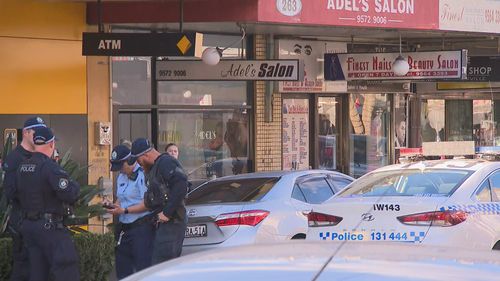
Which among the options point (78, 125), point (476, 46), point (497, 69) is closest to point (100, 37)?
point (78, 125)

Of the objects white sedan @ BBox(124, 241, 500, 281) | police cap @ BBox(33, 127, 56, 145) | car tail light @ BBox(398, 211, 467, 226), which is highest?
police cap @ BBox(33, 127, 56, 145)

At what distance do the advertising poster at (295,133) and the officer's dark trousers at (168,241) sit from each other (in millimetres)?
8399

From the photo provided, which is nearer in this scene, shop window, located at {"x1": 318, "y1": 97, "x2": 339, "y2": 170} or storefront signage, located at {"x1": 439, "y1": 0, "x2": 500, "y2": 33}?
storefront signage, located at {"x1": 439, "y1": 0, "x2": 500, "y2": 33}

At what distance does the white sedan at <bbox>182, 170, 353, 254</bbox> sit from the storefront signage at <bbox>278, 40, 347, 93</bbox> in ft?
18.4

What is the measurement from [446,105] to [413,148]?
2853 millimetres

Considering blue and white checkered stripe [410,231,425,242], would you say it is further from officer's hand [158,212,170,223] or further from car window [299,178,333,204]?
officer's hand [158,212,170,223]

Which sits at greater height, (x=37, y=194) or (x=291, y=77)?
(x=291, y=77)

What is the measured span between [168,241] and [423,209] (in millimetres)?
2491

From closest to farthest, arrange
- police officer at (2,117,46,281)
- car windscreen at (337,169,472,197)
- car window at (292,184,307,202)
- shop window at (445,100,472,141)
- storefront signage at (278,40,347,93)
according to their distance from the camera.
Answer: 1. police officer at (2,117,46,281)
2. car windscreen at (337,169,472,197)
3. car window at (292,184,307,202)
4. storefront signage at (278,40,347,93)
5. shop window at (445,100,472,141)

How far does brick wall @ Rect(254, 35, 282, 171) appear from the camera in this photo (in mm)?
15602

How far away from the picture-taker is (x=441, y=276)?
2.49 m

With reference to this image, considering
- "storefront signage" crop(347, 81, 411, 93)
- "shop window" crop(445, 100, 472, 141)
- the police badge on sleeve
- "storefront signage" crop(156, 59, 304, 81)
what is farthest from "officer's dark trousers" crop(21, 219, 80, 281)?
"shop window" crop(445, 100, 472, 141)

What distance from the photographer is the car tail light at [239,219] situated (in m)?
9.27

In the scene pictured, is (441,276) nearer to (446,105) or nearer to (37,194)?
(37,194)
